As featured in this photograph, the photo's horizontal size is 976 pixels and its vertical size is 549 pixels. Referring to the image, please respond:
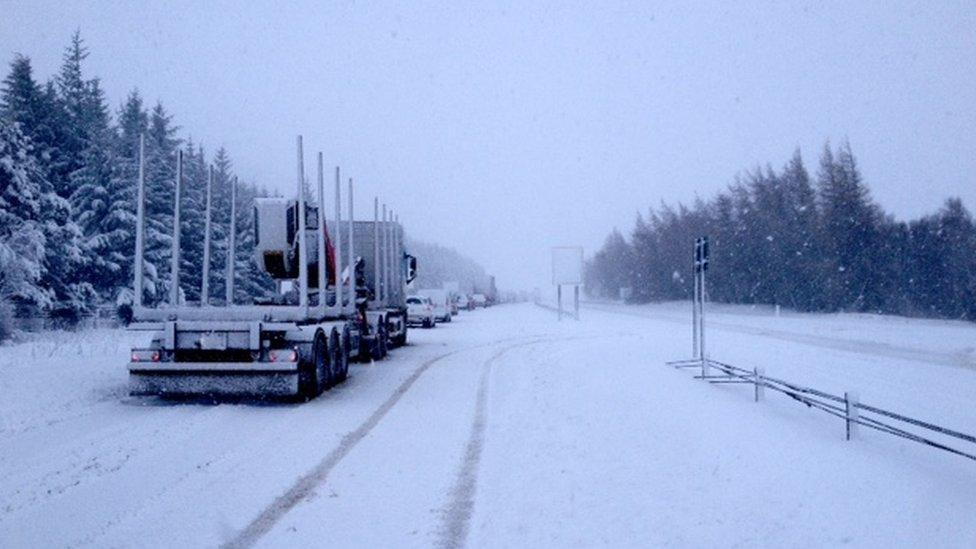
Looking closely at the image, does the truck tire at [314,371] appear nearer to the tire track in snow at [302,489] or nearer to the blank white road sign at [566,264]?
the tire track in snow at [302,489]

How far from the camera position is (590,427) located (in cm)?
1084

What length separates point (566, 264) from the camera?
60219 mm

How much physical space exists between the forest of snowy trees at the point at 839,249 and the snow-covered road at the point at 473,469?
160ft

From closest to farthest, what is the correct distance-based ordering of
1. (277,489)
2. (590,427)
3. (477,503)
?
(477,503) < (277,489) < (590,427)

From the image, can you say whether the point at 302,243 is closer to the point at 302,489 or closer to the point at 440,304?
the point at 302,489

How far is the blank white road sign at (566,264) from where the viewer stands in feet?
196

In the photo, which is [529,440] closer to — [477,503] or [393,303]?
[477,503]

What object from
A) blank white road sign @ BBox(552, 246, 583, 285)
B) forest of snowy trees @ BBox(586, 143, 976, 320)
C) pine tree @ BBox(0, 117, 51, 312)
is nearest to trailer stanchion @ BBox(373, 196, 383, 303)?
pine tree @ BBox(0, 117, 51, 312)

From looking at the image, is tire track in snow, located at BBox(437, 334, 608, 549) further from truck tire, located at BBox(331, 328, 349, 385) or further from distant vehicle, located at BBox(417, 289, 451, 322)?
distant vehicle, located at BBox(417, 289, 451, 322)

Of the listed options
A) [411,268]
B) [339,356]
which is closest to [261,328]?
[339,356]

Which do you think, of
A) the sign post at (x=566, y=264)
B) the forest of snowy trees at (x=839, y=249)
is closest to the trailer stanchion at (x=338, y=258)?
the sign post at (x=566, y=264)

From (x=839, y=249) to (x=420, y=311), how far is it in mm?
35833

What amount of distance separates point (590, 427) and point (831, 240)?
57.1 metres

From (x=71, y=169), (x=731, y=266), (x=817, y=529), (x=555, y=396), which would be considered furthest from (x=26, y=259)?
(x=731, y=266)
